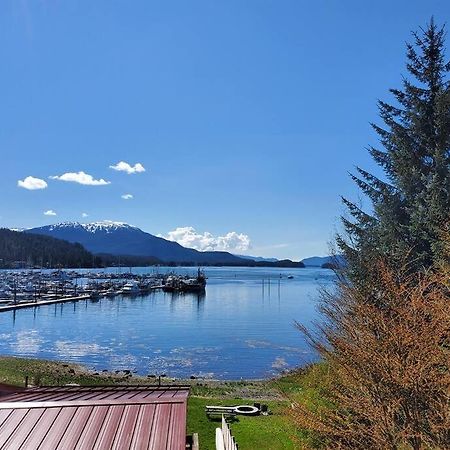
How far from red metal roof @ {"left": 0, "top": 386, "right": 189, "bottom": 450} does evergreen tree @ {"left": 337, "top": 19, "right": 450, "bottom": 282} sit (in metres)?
11.1

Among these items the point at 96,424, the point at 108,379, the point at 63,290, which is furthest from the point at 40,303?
the point at 96,424

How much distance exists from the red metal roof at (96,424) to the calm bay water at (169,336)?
17127 mm

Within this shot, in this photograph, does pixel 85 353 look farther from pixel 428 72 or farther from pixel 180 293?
pixel 180 293

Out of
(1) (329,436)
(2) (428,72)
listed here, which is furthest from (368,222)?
(1) (329,436)

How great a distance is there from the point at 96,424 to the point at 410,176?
14.8 metres

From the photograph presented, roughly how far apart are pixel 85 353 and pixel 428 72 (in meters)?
42.0

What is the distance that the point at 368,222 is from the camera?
18.9m

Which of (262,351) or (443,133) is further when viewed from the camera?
(262,351)

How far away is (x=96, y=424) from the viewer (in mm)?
6699

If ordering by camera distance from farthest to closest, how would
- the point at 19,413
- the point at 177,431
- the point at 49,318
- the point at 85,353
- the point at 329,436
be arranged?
the point at 49,318, the point at 85,353, the point at 329,436, the point at 19,413, the point at 177,431

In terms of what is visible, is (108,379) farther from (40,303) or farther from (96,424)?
(40,303)

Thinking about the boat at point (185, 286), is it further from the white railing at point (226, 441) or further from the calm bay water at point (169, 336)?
the white railing at point (226, 441)

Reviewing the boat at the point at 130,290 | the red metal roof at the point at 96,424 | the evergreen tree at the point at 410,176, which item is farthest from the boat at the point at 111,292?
the red metal roof at the point at 96,424

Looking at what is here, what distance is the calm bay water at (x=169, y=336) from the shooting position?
41.4 meters
